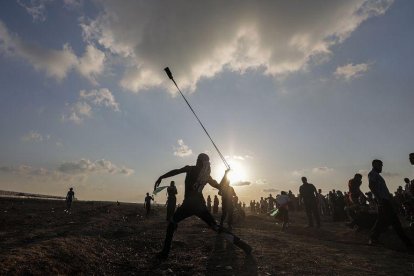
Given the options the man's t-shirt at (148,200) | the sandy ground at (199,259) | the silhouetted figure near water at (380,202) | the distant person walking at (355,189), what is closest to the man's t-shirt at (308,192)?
the distant person walking at (355,189)

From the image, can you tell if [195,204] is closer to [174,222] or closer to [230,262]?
[174,222]

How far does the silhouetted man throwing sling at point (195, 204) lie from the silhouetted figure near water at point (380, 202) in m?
4.12

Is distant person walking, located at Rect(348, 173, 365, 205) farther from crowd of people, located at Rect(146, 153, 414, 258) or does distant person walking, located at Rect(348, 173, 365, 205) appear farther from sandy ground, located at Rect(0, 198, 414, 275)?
sandy ground, located at Rect(0, 198, 414, 275)

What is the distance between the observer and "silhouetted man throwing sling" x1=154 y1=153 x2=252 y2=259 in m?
6.49

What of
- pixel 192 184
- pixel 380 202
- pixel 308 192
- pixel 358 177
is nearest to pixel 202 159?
pixel 192 184

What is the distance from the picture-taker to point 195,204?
21.4 feet

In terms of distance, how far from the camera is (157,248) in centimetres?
822

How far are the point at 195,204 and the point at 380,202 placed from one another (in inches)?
203

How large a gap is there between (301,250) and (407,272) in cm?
233

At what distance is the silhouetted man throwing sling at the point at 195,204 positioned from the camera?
6.49 metres

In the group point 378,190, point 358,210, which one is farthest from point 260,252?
point 358,210

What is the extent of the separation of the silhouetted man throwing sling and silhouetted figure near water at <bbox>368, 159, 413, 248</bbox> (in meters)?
4.12

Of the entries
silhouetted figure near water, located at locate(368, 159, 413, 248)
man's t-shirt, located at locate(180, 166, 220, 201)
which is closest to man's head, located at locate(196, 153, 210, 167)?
man's t-shirt, located at locate(180, 166, 220, 201)

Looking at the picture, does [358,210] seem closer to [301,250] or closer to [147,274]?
[301,250]
